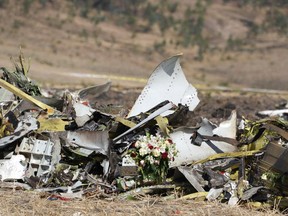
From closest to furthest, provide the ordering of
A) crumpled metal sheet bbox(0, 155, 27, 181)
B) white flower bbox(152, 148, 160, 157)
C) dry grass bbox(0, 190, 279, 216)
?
1. dry grass bbox(0, 190, 279, 216)
2. white flower bbox(152, 148, 160, 157)
3. crumpled metal sheet bbox(0, 155, 27, 181)

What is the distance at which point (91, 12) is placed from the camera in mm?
Answer: 45500

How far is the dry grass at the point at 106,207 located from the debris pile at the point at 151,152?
0.23 metres

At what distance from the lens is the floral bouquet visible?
6.02m

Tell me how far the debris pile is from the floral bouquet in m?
0.01

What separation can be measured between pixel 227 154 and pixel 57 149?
1851 millimetres

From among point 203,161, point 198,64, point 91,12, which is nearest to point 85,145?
point 203,161

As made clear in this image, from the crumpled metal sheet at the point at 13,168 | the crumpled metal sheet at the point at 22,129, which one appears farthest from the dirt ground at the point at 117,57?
the crumpled metal sheet at the point at 13,168

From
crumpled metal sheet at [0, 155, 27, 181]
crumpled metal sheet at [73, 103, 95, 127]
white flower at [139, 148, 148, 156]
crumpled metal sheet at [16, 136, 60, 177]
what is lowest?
crumpled metal sheet at [0, 155, 27, 181]

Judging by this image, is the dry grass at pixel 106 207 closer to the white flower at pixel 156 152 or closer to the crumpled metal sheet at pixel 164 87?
the white flower at pixel 156 152

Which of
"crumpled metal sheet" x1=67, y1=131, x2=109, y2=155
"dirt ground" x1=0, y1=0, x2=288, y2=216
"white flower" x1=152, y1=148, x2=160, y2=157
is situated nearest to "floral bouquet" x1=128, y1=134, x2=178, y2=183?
"white flower" x1=152, y1=148, x2=160, y2=157

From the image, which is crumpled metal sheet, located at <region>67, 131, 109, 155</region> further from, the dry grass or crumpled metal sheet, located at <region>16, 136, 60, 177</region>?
the dry grass

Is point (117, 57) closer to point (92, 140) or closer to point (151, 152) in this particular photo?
point (92, 140)

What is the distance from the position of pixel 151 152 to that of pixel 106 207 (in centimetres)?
87

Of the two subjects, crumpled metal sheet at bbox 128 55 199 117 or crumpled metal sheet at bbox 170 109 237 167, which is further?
crumpled metal sheet at bbox 128 55 199 117
